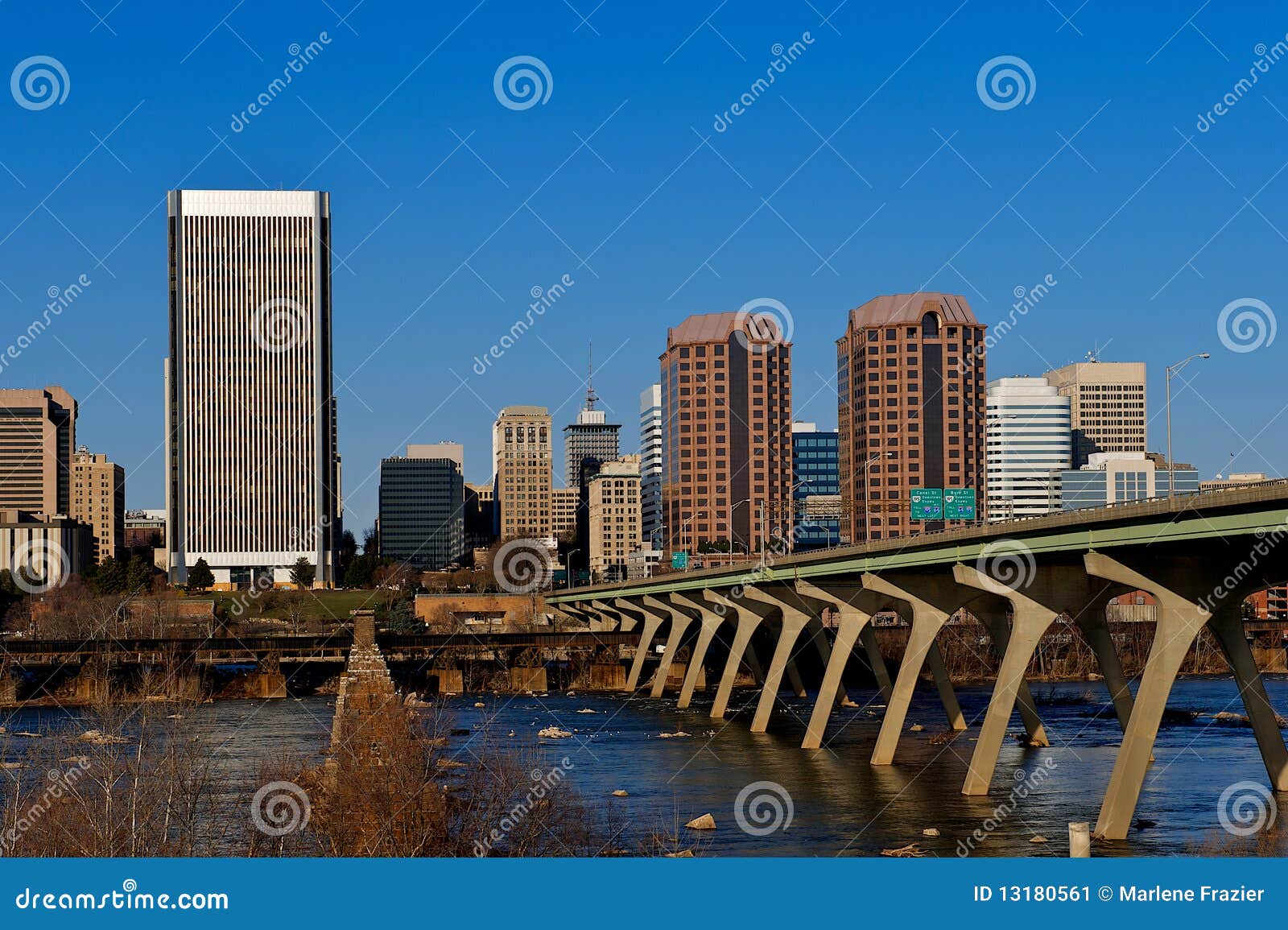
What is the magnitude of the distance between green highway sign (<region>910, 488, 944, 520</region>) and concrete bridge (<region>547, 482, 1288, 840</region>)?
336 inches

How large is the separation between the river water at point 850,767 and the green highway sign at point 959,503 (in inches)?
486

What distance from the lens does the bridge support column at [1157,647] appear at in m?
48.2

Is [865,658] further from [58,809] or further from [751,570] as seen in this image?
[58,809]

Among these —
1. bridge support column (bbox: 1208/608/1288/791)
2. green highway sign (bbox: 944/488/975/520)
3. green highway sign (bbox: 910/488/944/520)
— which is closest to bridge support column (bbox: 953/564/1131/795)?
bridge support column (bbox: 1208/608/1288/791)

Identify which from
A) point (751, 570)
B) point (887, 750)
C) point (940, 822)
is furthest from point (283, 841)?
point (751, 570)

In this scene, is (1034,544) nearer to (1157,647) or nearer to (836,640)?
(1157,647)

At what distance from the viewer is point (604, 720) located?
10200 cm

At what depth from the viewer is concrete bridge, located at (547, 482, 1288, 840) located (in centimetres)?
4819

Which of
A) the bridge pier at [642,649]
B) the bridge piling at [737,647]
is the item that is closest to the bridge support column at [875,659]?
the bridge piling at [737,647]

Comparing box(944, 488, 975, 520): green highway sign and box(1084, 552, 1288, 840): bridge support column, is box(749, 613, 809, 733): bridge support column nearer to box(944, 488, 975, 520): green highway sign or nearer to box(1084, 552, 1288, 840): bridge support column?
box(944, 488, 975, 520): green highway sign

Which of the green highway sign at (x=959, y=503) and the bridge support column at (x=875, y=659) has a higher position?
the green highway sign at (x=959, y=503)

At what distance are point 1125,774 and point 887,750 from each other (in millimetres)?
26145

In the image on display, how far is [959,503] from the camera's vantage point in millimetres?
95500

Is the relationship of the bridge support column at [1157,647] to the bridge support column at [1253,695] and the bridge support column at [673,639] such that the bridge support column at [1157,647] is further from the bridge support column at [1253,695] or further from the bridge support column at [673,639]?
the bridge support column at [673,639]
